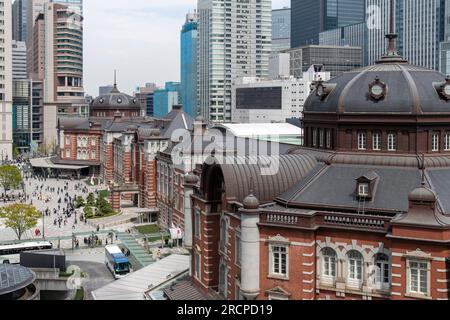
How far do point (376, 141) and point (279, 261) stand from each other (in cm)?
1010

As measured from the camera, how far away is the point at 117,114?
440 feet

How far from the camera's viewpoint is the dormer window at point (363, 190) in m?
38.0

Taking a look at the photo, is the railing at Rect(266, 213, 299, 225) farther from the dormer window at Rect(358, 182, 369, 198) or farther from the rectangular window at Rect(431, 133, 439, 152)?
the rectangular window at Rect(431, 133, 439, 152)

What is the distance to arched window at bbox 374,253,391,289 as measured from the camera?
116 ft

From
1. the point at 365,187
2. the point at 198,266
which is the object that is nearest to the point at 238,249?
the point at 198,266

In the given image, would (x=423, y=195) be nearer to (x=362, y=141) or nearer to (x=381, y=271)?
(x=381, y=271)

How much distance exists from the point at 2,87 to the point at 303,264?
451 feet

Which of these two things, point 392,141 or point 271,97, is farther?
point 271,97

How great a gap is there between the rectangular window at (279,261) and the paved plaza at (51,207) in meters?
41.1

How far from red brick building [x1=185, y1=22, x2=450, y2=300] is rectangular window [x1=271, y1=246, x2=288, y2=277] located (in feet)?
0.20

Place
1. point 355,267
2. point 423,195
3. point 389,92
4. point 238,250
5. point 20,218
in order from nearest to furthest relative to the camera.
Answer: point 423,195 < point 355,267 < point 238,250 < point 389,92 < point 20,218

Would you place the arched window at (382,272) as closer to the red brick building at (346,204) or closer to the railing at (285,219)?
the red brick building at (346,204)

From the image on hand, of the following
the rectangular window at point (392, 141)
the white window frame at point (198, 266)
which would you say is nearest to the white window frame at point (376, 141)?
the rectangular window at point (392, 141)

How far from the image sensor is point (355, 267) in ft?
119
